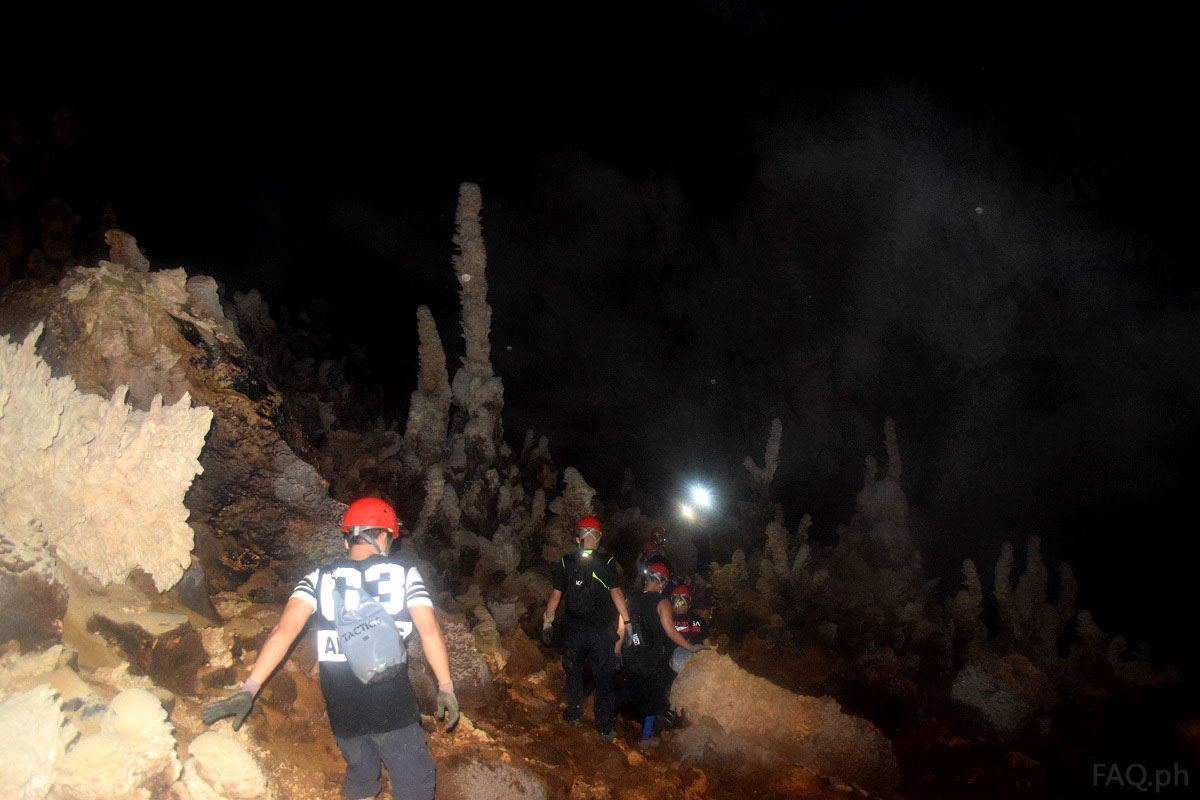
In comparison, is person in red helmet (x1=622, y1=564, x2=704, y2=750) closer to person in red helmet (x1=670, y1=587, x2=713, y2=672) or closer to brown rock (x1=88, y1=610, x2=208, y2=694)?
person in red helmet (x1=670, y1=587, x2=713, y2=672)

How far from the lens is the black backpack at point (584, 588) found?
180 inches

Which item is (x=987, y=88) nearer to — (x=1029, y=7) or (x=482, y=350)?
(x=1029, y=7)

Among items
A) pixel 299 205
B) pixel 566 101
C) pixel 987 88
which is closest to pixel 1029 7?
pixel 987 88

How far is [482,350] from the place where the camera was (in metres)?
9.16

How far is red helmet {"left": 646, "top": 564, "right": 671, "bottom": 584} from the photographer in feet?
16.7

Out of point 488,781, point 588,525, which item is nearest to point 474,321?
point 588,525

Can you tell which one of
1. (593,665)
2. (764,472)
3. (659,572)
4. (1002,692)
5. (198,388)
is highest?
(764,472)

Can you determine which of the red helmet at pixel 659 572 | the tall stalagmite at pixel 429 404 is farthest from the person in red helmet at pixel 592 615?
the tall stalagmite at pixel 429 404

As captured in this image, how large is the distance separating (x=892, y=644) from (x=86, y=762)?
321 inches

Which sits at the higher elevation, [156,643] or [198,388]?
[198,388]

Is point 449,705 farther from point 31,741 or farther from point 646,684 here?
point 646,684

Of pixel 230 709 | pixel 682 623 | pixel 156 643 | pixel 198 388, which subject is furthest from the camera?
pixel 682 623

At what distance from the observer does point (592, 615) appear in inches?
182

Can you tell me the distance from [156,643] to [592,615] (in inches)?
103
